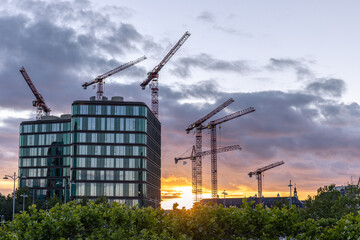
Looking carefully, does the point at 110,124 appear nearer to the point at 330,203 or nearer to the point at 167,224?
the point at 330,203

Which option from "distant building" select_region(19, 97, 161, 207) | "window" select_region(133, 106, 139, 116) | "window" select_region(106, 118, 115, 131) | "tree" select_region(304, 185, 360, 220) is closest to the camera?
"tree" select_region(304, 185, 360, 220)

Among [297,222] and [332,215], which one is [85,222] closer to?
[297,222]

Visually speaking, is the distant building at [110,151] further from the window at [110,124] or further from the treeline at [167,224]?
the treeline at [167,224]

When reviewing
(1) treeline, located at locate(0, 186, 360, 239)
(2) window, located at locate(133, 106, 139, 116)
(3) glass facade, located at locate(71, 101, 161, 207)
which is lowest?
(1) treeline, located at locate(0, 186, 360, 239)

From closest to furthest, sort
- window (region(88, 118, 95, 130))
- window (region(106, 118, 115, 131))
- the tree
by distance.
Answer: the tree < window (region(88, 118, 95, 130)) < window (region(106, 118, 115, 131))

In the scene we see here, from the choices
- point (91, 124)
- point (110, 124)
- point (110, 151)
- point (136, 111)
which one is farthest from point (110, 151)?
point (136, 111)

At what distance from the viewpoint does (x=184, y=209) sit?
34.9 metres

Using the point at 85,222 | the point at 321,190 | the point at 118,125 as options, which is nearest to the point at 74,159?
the point at 118,125

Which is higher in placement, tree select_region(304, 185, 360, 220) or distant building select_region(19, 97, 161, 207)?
distant building select_region(19, 97, 161, 207)

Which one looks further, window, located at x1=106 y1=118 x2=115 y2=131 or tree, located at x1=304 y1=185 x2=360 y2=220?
window, located at x1=106 y1=118 x2=115 y2=131

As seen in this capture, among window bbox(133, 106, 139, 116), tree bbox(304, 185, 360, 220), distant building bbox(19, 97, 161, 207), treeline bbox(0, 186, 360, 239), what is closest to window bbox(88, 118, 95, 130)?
distant building bbox(19, 97, 161, 207)

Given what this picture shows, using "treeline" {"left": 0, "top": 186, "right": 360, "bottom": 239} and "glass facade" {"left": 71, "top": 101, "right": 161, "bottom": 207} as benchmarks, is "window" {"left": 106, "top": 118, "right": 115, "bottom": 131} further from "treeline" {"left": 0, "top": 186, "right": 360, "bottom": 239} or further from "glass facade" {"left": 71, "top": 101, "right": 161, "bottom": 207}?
"treeline" {"left": 0, "top": 186, "right": 360, "bottom": 239}

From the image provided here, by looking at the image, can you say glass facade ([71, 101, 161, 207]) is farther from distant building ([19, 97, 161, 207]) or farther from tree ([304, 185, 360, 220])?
tree ([304, 185, 360, 220])

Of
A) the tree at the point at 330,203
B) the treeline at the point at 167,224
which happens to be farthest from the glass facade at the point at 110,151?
the treeline at the point at 167,224
